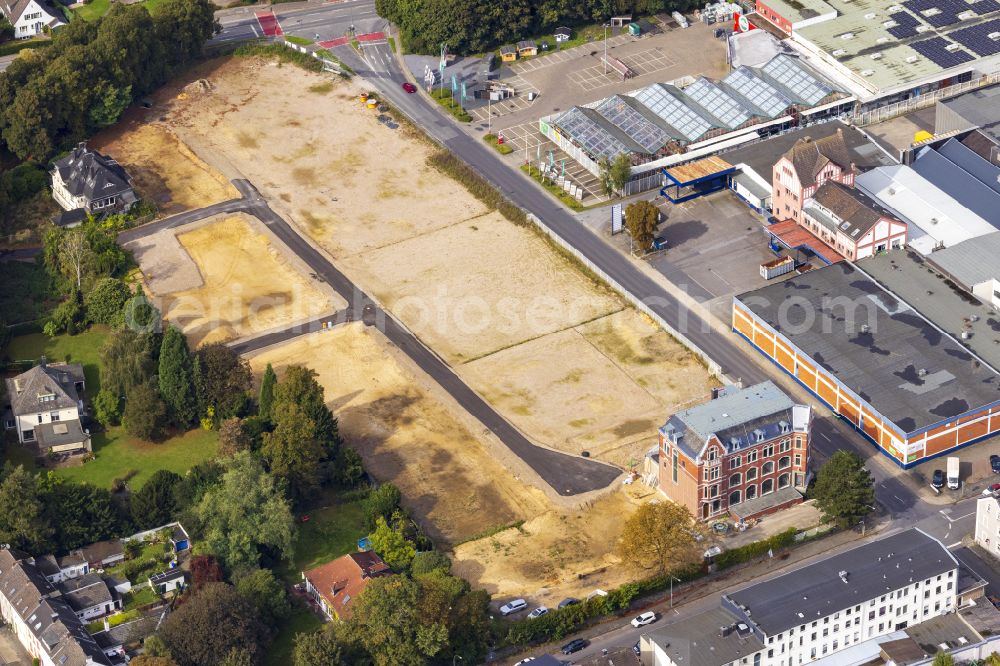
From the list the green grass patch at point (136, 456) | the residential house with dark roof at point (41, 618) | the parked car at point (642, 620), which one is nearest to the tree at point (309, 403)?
the green grass patch at point (136, 456)

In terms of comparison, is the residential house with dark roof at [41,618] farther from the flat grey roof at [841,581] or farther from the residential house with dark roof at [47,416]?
the flat grey roof at [841,581]

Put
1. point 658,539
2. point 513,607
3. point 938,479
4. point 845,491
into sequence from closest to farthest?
point 513,607 → point 658,539 → point 845,491 → point 938,479

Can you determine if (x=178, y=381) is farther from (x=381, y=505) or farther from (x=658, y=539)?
(x=658, y=539)

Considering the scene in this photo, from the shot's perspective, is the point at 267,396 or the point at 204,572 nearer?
the point at 204,572

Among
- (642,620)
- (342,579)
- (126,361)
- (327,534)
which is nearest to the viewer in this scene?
(642,620)

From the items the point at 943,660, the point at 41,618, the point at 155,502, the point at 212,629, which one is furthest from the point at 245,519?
the point at 943,660

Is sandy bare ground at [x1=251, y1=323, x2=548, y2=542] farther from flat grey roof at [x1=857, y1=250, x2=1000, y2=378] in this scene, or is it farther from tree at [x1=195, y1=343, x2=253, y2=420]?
flat grey roof at [x1=857, y1=250, x2=1000, y2=378]

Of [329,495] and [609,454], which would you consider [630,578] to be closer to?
[609,454]
